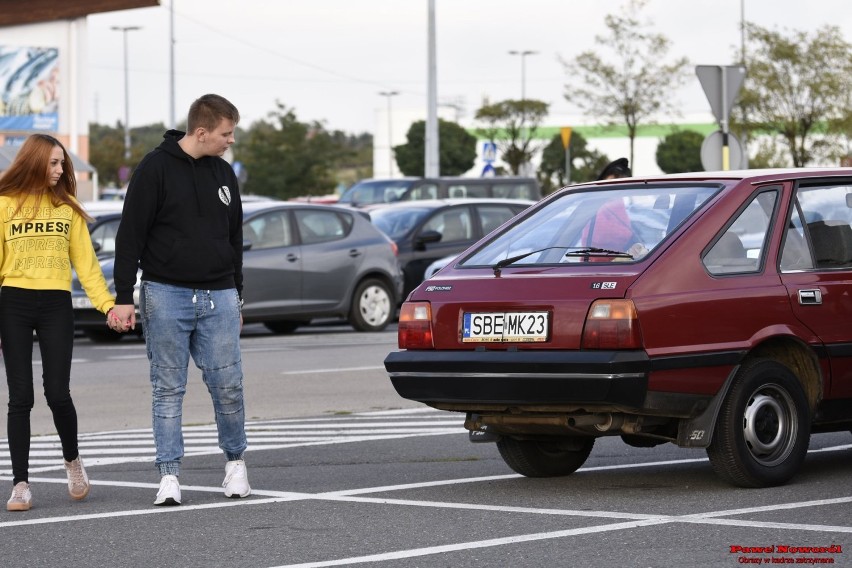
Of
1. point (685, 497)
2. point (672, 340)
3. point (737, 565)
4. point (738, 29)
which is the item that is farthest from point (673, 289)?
point (738, 29)

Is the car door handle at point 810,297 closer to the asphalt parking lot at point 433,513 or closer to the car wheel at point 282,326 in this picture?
the asphalt parking lot at point 433,513

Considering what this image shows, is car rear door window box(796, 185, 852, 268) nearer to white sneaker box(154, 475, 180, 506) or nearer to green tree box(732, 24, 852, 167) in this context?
white sneaker box(154, 475, 180, 506)

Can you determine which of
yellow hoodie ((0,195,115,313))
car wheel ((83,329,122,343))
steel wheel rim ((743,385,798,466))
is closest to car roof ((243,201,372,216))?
car wheel ((83,329,122,343))

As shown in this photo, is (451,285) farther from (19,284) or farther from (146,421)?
(146,421)

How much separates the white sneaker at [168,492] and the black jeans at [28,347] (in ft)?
1.73

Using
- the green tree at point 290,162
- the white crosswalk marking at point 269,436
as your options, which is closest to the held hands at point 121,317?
the white crosswalk marking at point 269,436

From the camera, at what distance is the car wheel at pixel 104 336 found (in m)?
20.5

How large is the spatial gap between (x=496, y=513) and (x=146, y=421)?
5471 mm

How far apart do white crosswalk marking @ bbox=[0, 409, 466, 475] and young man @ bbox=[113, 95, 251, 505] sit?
6.09 ft

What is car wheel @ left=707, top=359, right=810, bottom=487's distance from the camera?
7863 mm

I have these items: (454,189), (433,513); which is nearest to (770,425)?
(433,513)

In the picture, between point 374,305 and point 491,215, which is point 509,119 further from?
point 374,305

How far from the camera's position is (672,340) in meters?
7.70

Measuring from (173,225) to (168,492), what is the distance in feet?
4.00
